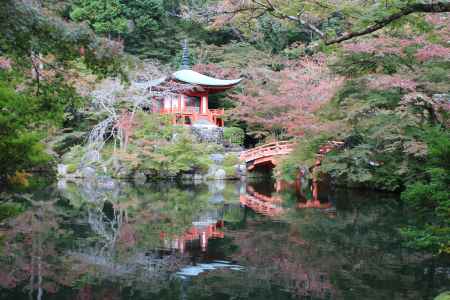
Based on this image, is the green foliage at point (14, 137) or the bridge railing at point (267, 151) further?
the bridge railing at point (267, 151)

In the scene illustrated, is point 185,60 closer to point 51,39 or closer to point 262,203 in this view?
point 262,203

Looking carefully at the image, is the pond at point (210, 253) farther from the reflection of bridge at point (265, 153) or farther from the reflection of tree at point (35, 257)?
the reflection of bridge at point (265, 153)

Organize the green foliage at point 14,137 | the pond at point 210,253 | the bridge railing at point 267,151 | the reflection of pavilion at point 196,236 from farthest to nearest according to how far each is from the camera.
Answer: the bridge railing at point 267,151, the reflection of pavilion at point 196,236, the pond at point 210,253, the green foliage at point 14,137

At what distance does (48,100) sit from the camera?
4258mm

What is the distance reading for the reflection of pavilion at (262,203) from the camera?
12.0 metres

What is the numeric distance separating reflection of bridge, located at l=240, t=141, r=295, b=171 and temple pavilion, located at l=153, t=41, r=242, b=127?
323 centimetres

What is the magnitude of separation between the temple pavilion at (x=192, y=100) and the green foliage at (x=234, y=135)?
0.83m

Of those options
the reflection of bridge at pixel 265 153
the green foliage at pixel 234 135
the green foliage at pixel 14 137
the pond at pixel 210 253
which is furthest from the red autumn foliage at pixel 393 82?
the green foliage at pixel 234 135

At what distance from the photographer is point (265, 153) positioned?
21188mm

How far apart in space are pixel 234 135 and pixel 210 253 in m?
16.6

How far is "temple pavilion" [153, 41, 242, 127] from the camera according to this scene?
76.7 ft

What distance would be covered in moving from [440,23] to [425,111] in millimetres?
2709

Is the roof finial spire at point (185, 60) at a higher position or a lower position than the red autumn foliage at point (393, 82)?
higher

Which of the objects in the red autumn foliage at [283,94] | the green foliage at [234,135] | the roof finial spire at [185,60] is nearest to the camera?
the red autumn foliage at [283,94]
